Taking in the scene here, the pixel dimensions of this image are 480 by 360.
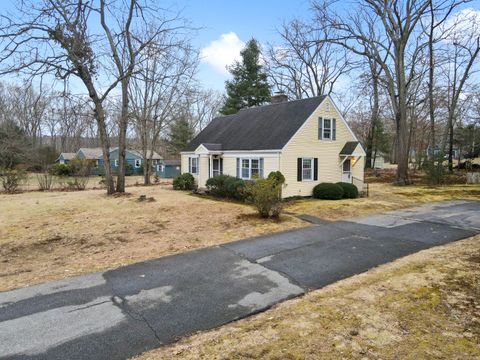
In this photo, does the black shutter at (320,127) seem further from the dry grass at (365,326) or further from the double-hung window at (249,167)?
the dry grass at (365,326)

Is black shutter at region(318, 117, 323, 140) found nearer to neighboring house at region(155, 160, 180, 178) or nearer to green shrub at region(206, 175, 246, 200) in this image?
green shrub at region(206, 175, 246, 200)

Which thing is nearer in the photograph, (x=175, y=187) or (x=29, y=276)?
(x=29, y=276)

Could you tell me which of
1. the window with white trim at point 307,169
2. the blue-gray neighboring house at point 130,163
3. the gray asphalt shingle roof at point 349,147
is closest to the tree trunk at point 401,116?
the gray asphalt shingle roof at point 349,147

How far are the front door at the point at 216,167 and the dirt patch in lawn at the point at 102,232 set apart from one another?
20.7 feet

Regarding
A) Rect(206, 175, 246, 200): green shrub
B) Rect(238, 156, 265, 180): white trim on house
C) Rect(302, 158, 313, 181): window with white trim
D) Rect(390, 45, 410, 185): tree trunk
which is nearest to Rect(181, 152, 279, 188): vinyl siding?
Rect(238, 156, 265, 180): white trim on house

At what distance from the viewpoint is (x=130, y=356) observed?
3699mm

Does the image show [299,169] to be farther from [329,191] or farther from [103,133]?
[103,133]

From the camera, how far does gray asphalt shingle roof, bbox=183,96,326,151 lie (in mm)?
17812

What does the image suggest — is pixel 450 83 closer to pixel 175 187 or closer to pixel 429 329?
pixel 175 187

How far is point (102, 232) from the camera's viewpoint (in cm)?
996

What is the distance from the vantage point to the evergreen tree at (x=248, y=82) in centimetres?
3872

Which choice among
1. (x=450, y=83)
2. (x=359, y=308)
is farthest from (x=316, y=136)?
(x=450, y=83)

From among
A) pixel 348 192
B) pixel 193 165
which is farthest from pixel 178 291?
pixel 193 165

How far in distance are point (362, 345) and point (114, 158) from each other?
47640mm
